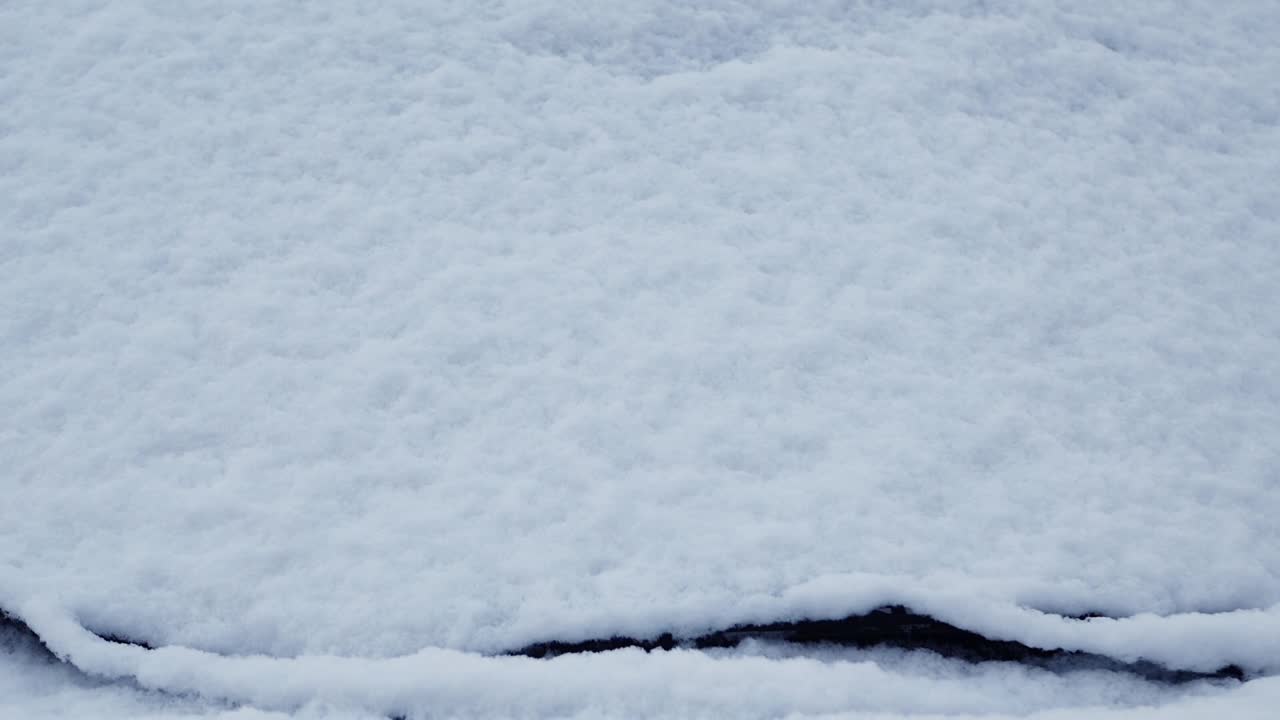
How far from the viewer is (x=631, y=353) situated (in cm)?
111

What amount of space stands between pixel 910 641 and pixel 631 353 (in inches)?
19.3

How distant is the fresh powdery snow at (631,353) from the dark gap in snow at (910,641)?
14 millimetres

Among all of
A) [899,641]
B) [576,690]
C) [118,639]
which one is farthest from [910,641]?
[118,639]

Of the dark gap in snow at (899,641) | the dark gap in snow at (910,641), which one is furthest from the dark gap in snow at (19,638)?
the dark gap in snow at (910,641)

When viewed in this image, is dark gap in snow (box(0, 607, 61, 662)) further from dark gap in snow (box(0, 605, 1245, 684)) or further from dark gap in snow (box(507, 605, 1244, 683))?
dark gap in snow (box(507, 605, 1244, 683))

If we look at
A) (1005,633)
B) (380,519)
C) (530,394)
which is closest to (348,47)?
(530,394)

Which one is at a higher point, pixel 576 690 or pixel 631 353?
pixel 631 353

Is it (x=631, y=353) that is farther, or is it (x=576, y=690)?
(x=631, y=353)

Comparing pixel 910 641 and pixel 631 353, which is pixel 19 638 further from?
pixel 910 641

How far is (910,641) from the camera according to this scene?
931 mm

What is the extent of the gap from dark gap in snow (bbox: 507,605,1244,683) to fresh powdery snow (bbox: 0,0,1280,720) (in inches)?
0.5

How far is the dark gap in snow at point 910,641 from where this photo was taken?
915 millimetres

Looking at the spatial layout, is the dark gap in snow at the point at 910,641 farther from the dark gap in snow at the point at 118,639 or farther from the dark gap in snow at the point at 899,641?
the dark gap in snow at the point at 118,639

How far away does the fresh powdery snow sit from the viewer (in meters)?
0.90
